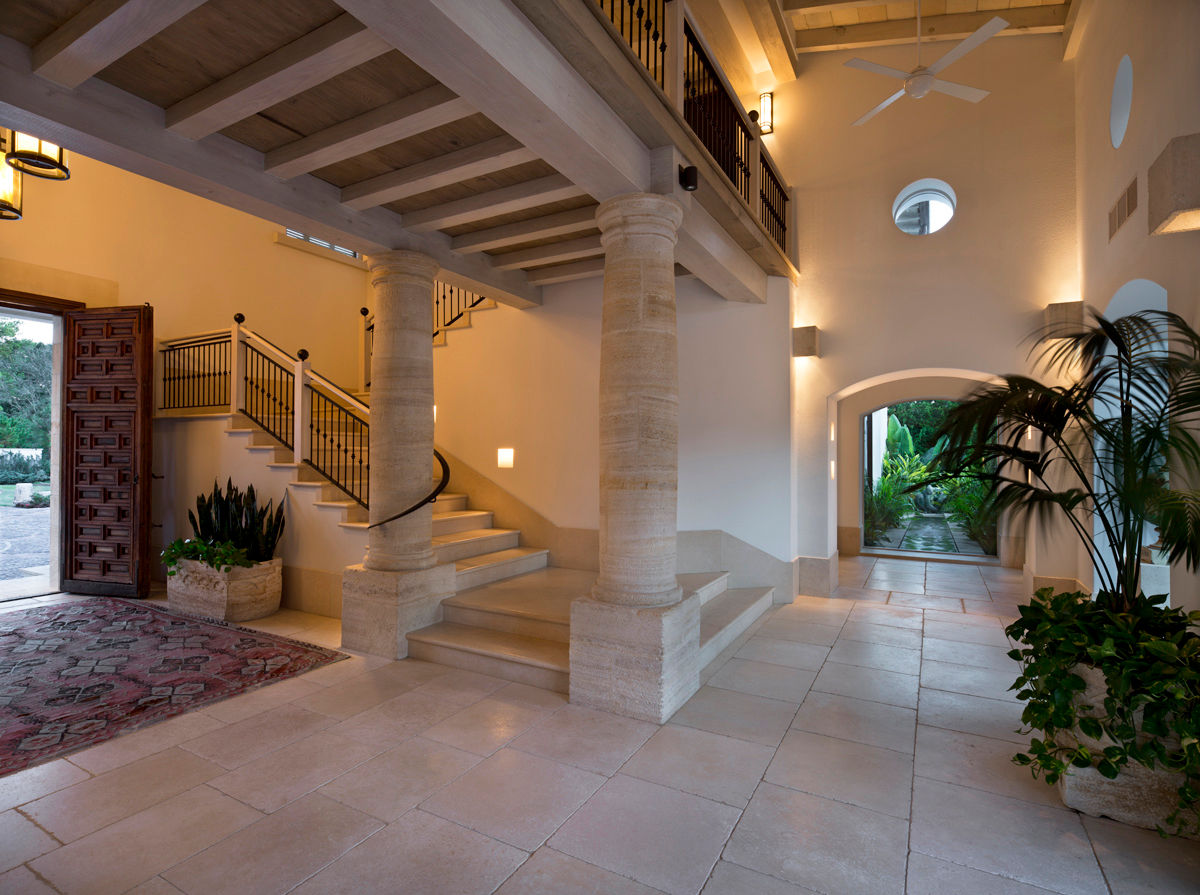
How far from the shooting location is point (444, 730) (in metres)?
3.40

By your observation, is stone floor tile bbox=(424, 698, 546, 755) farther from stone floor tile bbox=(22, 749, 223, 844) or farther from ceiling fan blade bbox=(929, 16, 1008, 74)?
ceiling fan blade bbox=(929, 16, 1008, 74)

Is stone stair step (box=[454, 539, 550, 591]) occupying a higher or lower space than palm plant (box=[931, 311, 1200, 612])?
lower

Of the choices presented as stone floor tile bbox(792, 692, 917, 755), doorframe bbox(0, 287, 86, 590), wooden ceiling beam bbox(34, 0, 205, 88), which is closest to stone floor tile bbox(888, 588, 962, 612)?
stone floor tile bbox(792, 692, 917, 755)

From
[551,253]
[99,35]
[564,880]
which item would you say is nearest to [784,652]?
[564,880]

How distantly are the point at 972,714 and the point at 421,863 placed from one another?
3.17m

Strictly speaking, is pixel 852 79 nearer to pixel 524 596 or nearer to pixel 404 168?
pixel 404 168

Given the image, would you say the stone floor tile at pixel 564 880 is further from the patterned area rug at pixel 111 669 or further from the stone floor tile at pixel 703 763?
the patterned area rug at pixel 111 669

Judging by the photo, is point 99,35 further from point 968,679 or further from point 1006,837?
point 968,679

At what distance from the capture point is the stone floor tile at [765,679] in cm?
395

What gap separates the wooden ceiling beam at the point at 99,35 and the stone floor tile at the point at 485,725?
3420 millimetres

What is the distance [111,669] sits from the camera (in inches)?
170

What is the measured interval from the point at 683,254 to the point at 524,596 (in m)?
2.99

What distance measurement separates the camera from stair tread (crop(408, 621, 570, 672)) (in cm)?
409

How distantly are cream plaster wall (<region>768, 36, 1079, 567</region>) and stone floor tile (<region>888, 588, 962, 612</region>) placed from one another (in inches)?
34.2
